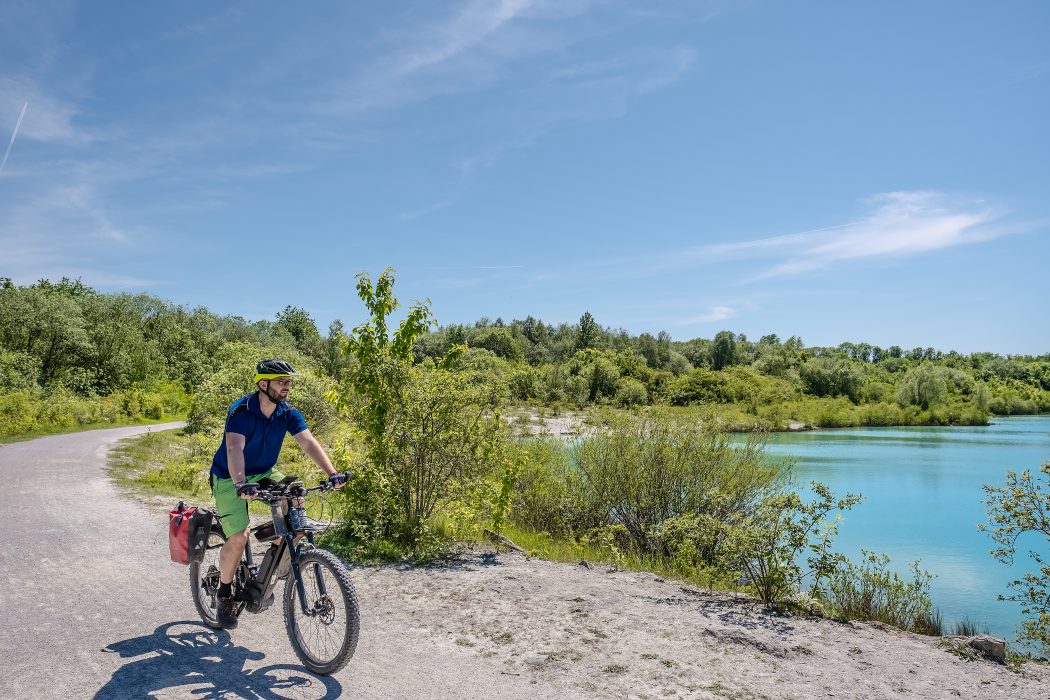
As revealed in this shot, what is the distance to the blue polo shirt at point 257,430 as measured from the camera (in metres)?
4.41

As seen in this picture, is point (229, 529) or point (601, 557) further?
point (601, 557)

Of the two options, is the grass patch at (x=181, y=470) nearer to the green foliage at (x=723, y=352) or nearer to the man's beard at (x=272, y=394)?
the man's beard at (x=272, y=394)

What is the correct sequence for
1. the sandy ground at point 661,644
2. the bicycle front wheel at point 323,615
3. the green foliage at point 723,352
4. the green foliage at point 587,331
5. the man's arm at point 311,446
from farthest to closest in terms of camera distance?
the green foliage at point 723,352 < the green foliage at point 587,331 < the man's arm at point 311,446 < the sandy ground at point 661,644 < the bicycle front wheel at point 323,615

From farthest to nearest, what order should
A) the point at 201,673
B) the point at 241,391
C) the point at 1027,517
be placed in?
1. the point at 241,391
2. the point at 1027,517
3. the point at 201,673

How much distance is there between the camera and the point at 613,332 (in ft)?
361

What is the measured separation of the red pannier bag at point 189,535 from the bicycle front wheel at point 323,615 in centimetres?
115

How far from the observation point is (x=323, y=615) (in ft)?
14.0

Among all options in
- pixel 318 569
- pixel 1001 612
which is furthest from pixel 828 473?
pixel 318 569

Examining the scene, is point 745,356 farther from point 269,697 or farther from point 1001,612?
point 269,697

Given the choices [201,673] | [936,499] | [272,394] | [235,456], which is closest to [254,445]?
[235,456]

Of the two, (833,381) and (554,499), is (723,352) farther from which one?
(554,499)

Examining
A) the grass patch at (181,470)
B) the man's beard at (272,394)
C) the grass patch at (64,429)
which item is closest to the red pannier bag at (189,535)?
the man's beard at (272,394)

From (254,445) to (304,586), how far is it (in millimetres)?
1053

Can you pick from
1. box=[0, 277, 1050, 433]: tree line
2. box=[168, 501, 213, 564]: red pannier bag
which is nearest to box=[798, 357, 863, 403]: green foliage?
box=[0, 277, 1050, 433]: tree line
